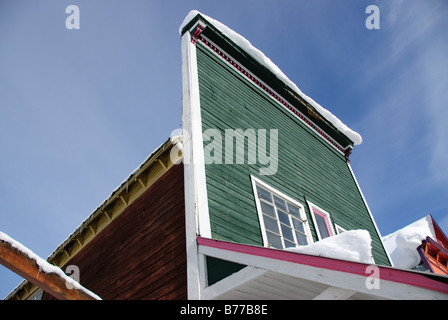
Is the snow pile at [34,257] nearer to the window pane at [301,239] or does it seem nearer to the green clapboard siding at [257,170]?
the green clapboard siding at [257,170]

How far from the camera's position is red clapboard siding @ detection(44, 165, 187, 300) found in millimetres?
5930

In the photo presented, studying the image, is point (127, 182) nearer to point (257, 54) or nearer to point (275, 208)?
point (275, 208)

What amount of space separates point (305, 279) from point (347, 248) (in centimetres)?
57

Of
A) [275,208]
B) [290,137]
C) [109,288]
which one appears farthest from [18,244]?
[290,137]

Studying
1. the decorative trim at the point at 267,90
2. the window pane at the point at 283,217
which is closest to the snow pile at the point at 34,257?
the window pane at the point at 283,217

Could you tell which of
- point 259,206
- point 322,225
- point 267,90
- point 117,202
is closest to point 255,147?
point 259,206

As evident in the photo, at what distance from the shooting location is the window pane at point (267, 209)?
7.32 meters

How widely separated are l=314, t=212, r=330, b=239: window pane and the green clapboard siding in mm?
407

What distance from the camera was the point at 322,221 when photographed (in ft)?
30.2

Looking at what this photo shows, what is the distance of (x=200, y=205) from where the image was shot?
19.4 ft

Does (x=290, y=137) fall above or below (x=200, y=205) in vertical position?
above

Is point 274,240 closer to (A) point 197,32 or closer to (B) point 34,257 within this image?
(B) point 34,257

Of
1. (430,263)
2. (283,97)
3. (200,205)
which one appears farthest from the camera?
(430,263)
